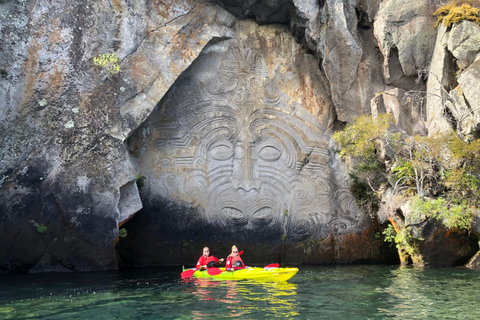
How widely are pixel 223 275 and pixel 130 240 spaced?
4177 mm

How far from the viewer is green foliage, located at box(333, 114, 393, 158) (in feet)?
46.7

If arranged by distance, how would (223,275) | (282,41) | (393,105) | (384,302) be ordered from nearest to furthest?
(384,302), (223,275), (393,105), (282,41)

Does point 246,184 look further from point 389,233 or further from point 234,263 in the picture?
point 389,233

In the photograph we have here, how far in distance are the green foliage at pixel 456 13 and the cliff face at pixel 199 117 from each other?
0.30 m

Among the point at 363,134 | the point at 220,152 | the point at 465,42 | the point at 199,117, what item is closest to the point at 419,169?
the point at 363,134

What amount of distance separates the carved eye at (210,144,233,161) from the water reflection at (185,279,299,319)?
190 inches

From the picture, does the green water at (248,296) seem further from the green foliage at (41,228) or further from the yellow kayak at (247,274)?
the green foliage at (41,228)

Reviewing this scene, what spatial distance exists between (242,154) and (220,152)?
70 centimetres

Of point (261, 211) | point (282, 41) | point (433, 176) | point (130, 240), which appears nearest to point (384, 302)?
point (433, 176)

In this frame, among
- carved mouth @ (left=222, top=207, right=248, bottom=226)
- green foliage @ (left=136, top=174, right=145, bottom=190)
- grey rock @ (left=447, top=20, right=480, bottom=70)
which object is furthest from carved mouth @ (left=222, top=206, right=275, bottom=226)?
grey rock @ (left=447, top=20, right=480, bottom=70)

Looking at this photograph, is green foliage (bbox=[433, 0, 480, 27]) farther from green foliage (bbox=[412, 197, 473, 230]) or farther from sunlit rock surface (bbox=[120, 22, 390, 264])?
green foliage (bbox=[412, 197, 473, 230])

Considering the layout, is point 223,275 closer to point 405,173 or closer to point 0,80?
point 405,173

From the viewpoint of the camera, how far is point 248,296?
979 cm

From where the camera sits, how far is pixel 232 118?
1636cm
